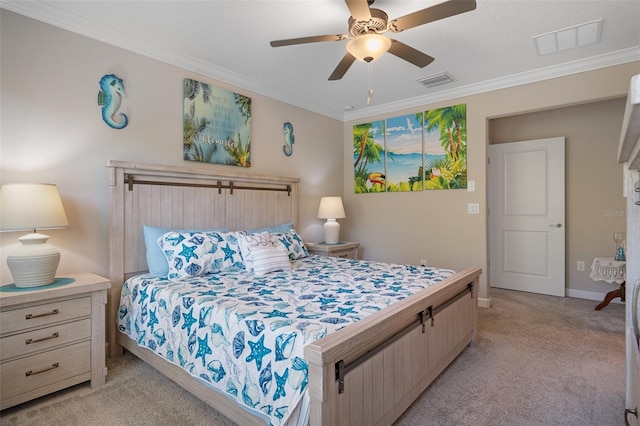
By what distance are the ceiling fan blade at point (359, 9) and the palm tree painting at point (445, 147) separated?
2414mm

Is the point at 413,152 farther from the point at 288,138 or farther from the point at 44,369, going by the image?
the point at 44,369

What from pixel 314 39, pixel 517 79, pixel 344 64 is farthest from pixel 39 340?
pixel 517 79

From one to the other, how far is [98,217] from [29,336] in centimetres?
95

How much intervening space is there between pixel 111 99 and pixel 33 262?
4.49 feet

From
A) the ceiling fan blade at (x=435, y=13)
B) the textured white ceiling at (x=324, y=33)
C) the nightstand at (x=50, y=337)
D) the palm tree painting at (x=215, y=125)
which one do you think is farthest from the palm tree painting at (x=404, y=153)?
the nightstand at (x=50, y=337)

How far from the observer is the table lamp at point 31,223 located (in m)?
2.00

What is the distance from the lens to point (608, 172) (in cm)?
412

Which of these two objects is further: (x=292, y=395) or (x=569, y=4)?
(x=569, y=4)

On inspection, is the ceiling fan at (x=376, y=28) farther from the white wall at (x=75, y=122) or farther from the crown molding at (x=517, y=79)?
the crown molding at (x=517, y=79)

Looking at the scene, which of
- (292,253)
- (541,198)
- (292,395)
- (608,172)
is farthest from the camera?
(541,198)

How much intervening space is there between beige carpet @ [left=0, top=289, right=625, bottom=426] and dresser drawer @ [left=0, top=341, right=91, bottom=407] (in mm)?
122

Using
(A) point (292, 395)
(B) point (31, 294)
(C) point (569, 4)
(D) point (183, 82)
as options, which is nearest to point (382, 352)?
(A) point (292, 395)

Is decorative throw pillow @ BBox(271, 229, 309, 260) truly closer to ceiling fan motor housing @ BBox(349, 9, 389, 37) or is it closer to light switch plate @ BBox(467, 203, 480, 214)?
ceiling fan motor housing @ BBox(349, 9, 389, 37)

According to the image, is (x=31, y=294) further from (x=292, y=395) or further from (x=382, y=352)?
(x=382, y=352)
